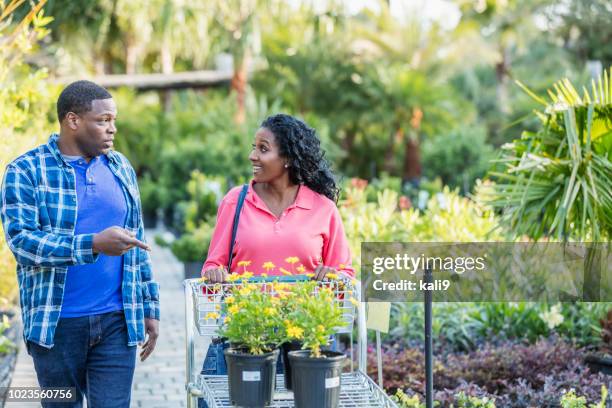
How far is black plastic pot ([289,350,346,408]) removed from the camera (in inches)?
117

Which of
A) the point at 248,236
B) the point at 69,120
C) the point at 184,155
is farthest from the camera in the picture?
the point at 184,155

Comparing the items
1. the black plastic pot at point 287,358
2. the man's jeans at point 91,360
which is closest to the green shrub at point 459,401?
the black plastic pot at point 287,358

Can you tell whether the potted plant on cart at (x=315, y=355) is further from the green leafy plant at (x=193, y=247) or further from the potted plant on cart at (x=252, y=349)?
the green leafy plant at (x=193, y=247)

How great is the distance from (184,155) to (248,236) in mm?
15340

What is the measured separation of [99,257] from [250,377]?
2.79ft

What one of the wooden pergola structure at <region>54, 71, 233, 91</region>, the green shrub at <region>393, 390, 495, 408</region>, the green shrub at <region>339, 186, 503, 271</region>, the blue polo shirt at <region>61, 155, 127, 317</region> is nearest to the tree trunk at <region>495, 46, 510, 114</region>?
the wooden pergola structure at <region>54, 71, 233, 91</region>

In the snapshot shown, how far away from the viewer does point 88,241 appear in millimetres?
3264

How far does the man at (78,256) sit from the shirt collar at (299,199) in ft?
1.81

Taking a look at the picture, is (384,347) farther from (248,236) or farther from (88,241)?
(88,241)

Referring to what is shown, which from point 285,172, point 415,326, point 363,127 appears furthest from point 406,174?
point 285,172

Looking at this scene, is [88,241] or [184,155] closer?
[88,241]

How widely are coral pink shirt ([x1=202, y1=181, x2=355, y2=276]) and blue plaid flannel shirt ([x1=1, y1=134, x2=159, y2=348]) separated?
486 mm

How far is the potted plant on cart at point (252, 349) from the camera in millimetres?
3037

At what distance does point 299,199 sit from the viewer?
400 centimetres
